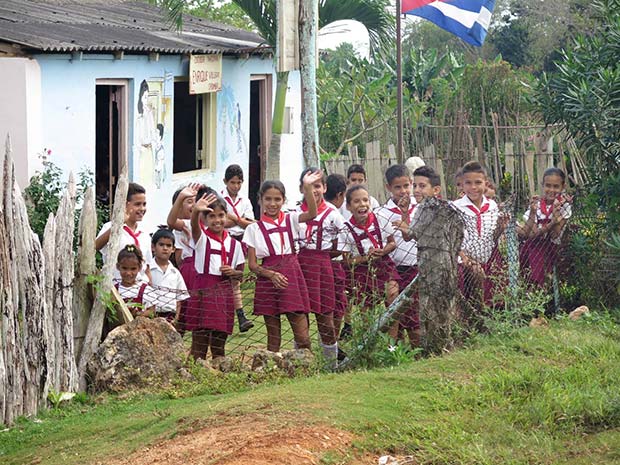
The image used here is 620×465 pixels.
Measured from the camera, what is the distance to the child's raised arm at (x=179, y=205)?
29.5 ft

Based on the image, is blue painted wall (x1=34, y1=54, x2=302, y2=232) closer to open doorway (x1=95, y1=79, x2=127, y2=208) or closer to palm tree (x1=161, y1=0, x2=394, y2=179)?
open doorway (x1=95, y1=79, x2=127, y2=208)

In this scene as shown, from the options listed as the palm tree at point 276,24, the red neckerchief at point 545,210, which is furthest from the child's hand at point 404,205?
the palm tree at point 276,24

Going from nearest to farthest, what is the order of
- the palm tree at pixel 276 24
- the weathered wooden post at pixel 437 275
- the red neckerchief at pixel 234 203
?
the weathered wooden post at pixel 437 275, the red neckerchief at pixel 234 203, the palm tree at pixel 276 24

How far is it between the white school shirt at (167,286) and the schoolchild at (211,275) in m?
0.11

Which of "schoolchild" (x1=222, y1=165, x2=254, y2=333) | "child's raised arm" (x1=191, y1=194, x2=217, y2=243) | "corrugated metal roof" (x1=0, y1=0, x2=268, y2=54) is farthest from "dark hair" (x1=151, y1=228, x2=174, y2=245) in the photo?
"corrugated metal roof" (x1=0, y1=0, x2=268, y2=54)

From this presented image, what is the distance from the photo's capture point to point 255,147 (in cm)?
1836

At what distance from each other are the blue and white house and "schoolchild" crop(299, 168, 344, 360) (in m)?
4.05

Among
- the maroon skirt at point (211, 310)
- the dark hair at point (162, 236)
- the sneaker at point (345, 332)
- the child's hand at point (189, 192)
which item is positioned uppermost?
the child's hand at point (189, 192)

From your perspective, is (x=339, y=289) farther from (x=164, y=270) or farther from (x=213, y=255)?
(x=164, y=270)

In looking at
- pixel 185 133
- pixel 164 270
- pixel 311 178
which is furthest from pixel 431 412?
pixel 185 133

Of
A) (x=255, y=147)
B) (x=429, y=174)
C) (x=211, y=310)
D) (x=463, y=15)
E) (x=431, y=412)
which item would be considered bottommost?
(x=431, y=412)

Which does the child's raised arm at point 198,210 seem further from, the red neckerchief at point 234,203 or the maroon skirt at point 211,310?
the red neckerchief at point 234,203

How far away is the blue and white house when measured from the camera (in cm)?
1202

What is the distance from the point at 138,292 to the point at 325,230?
4.90 feet
